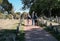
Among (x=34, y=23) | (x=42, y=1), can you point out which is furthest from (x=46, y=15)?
(x=42, y=1)

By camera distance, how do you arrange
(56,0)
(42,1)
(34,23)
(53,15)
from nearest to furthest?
(56,0) → (42,1) → (34,23) → (53,15)

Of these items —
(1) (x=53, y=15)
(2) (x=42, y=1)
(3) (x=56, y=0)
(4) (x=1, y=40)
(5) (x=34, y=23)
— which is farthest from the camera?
(1) (x=53, y=15)

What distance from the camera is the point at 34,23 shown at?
25.1 meters

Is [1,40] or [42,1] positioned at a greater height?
[42,1]

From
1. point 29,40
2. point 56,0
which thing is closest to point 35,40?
point 29,40

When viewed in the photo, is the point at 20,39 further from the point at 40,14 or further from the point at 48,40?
the point at 40,14

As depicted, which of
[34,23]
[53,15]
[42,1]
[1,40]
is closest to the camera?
[1,40]

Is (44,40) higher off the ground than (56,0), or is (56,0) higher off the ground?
(56,0)

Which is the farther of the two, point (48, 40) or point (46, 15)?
point (46, 15)

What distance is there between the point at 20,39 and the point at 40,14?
41122 mm

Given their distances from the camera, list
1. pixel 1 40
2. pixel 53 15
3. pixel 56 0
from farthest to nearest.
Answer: pixel 53 15 < pixel 56 0 < pixel 1 40

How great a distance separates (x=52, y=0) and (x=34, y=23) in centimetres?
787

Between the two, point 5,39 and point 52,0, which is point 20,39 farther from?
point 52,0

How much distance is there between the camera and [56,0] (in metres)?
17.5
